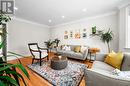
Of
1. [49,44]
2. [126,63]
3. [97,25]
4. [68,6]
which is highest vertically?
[68,6]

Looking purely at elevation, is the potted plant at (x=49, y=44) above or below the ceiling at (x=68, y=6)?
below

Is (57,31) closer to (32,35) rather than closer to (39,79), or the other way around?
(32,35)

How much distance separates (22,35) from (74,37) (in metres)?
3.18

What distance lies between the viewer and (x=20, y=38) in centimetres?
548

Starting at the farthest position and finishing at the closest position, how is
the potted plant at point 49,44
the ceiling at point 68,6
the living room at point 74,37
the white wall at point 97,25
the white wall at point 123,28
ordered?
1. the potted plant at point 49,44
2. the white wall at point 97,25
3. the white wall at point 123,28
4. the ceiling at point 68,6
5. the living room at point 74,37

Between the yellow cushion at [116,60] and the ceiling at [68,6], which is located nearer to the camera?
the yellow cushion at [116,60]

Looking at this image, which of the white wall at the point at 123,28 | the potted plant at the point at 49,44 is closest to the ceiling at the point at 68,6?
the white wall at the point at 123,28

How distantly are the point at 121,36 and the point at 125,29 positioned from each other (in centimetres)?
→ 29

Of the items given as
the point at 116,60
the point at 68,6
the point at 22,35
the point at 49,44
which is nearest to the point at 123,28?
the point at 116,60

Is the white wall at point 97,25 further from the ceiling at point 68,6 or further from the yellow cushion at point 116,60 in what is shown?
the yellow cushion at point 116,60

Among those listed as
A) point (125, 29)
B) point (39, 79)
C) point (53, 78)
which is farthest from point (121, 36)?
point (39, 79)

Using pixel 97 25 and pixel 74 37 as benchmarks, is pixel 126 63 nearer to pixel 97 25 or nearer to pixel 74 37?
pixel 97 25

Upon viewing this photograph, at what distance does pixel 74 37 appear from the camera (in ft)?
19.1

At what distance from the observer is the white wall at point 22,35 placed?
509 centimetres
